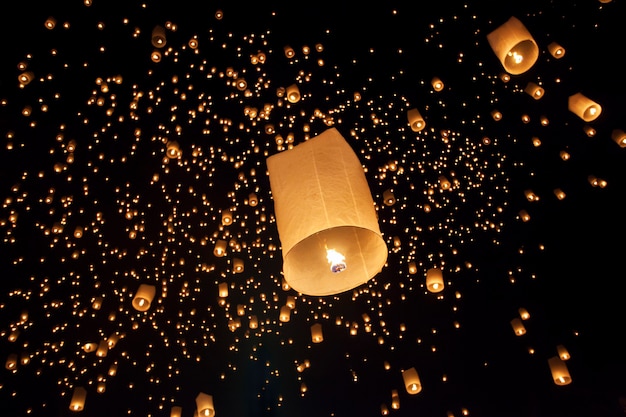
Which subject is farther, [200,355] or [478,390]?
[478,390]

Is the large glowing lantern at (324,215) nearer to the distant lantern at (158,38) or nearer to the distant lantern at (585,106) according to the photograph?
the distant lantern at (158,38)

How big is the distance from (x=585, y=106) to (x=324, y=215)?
9.95 feet

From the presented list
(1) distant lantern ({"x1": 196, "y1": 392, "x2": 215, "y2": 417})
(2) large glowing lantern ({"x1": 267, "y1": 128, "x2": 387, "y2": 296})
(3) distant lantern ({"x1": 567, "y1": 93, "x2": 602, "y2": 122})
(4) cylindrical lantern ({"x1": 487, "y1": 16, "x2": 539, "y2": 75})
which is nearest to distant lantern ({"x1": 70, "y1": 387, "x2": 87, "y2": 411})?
(1) distant lantern ({"x1": 196, "y1": 392, "x2": 215, "y2": 417})

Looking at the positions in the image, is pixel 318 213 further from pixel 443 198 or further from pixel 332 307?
pixel 332 307

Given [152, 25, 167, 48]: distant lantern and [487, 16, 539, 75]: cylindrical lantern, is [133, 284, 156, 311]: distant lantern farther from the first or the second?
[487, 16, 539, 75]: cylindrical lantern

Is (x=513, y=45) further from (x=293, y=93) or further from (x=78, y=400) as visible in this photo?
(x=78, y=400)

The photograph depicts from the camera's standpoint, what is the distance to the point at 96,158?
4887mm

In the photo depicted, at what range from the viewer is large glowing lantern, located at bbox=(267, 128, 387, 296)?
190 cm

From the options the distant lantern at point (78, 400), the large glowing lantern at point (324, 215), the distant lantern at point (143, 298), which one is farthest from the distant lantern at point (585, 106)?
the distant lantern at point (78, 400)

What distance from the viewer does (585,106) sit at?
3787 millimetres

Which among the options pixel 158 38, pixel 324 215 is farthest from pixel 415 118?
pixel 324 215

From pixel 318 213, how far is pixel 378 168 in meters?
3.62

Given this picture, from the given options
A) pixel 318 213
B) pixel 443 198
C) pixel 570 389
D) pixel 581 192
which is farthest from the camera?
pixel 570 389

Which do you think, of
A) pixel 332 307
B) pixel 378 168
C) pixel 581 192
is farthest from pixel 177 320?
pixel 581 192
